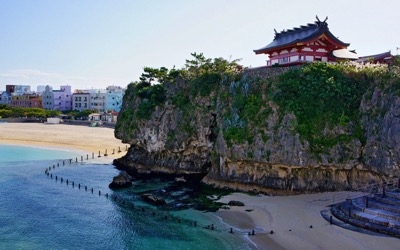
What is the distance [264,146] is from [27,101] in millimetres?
154647

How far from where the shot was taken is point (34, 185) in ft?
163

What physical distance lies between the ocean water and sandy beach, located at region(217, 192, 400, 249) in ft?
6.59

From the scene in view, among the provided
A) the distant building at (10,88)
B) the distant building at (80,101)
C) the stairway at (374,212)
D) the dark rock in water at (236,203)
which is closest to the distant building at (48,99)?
the distant building at (80,101)

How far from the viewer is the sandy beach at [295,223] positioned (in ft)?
92.2

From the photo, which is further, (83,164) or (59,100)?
(59,100)

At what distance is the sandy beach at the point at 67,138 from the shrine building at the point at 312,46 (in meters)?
40.0

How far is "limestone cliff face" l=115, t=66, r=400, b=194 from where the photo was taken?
39219 mm

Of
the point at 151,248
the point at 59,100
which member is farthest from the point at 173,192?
the point at 59,100

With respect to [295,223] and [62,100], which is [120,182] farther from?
[62,100]

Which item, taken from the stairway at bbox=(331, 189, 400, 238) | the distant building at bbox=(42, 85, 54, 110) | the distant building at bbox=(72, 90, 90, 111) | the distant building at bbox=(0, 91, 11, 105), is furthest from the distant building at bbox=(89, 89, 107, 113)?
the stairway at bbox=(331, 189, 400, 238)

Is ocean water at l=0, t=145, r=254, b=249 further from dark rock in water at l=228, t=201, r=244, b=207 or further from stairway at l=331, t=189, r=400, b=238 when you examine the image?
stairway at l=331, t=189, r=400, b=238

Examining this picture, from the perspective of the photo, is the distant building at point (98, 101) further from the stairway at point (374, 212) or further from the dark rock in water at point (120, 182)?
the stairway at point (374, 212)

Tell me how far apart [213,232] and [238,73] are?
81.5 ft

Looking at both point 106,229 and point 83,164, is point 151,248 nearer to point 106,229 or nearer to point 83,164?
point 106,229
